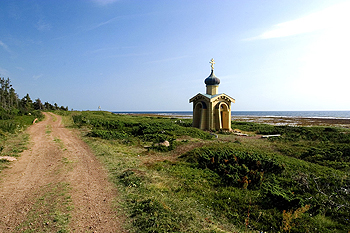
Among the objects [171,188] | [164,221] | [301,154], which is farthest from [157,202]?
[301,154]

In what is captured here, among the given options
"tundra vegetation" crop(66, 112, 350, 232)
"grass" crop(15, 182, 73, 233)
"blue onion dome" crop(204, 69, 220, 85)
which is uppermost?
"blue onion dome" crop(204, 69, 220, 85)

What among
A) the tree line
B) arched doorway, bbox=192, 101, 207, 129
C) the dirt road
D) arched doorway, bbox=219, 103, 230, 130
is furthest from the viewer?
the tree line

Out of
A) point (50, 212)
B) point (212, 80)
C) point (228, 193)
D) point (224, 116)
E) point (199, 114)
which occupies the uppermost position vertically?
point (212, 80)

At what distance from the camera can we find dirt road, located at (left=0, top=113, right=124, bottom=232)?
15.1 feet

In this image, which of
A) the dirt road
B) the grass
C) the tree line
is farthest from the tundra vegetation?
the tree line

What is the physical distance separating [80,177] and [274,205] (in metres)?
7.33

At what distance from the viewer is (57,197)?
19.4ft

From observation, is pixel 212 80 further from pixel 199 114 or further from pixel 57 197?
pixel 57 197

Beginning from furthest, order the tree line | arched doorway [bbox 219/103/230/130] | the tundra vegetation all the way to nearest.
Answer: the tree line < arched doorway [bbox 219/103/230/130] < the tundra vegetation

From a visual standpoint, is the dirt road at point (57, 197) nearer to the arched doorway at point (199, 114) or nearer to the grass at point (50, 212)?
the grass at point (50, 212)

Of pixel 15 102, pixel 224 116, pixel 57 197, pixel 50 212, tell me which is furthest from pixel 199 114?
pixel 15 102

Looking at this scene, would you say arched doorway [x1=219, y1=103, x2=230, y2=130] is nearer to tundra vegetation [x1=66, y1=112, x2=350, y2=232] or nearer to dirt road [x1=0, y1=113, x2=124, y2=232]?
tundra vegetation [x1=66, y1=112, x2=350, y2=232]

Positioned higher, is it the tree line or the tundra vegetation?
the tree line

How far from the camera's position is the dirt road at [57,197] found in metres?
4.60
